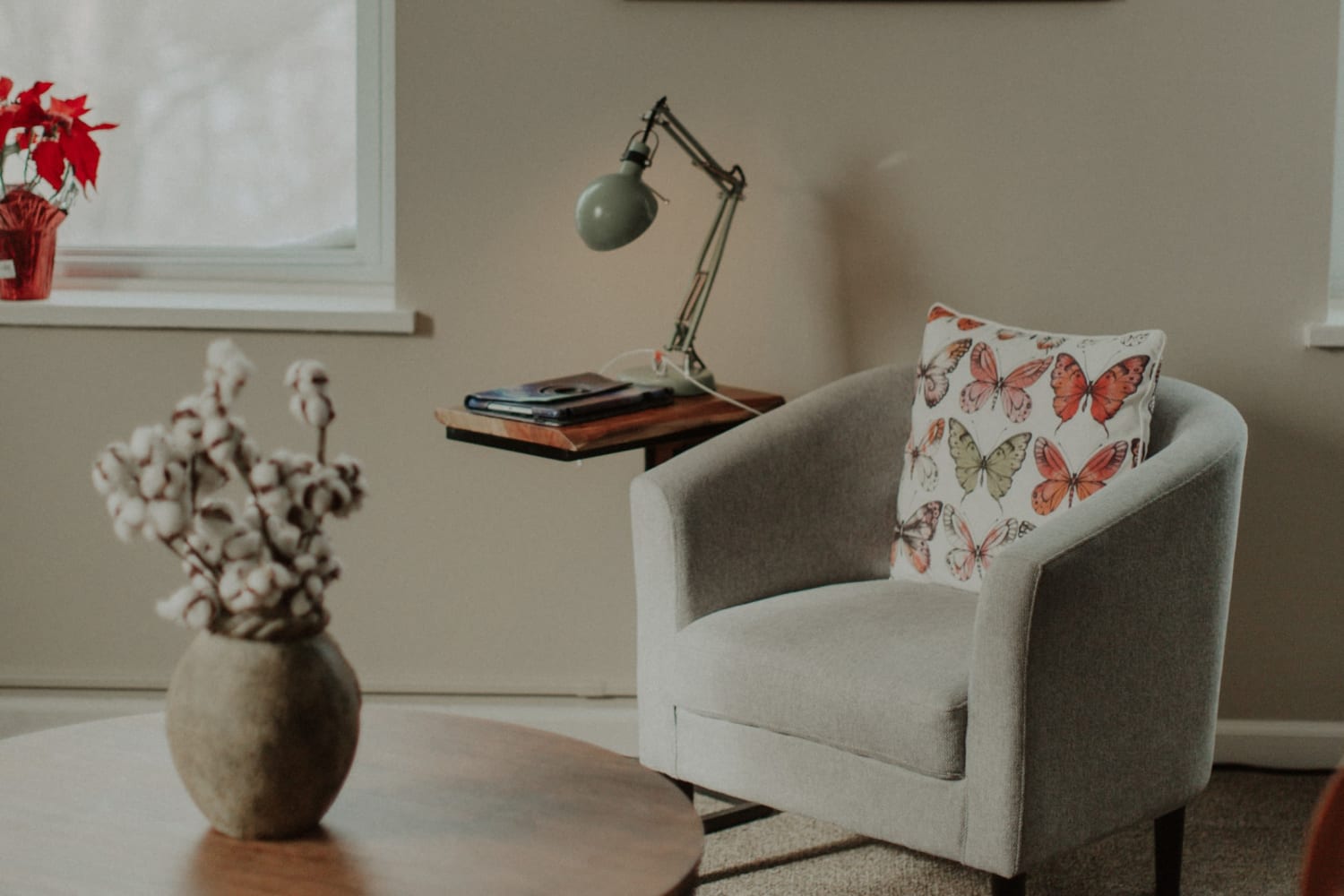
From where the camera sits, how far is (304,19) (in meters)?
2.85

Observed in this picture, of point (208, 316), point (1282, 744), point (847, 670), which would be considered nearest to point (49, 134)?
point (208, 316)

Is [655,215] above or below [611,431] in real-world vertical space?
above

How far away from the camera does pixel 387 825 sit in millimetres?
1471

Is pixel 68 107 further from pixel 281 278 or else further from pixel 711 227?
pixel 711 227

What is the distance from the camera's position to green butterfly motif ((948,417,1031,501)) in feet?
7.18

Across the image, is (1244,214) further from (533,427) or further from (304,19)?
(304,19)

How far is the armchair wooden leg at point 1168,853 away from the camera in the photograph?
2131 mm

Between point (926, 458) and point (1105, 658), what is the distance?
543mm

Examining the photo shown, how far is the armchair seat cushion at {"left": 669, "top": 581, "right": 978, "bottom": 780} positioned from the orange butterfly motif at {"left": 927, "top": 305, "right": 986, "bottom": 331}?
1.45ft

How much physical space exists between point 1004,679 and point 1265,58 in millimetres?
1433

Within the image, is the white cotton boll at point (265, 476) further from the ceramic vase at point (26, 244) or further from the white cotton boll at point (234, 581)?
the ceramic vase at point (26, 244)

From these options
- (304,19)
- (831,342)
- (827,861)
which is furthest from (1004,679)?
(304,19)

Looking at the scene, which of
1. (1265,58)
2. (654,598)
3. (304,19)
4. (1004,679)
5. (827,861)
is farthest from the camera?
(304,19)

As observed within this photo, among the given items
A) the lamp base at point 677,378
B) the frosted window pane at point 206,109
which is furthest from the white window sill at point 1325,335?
the frosted window pane at point 206,109
